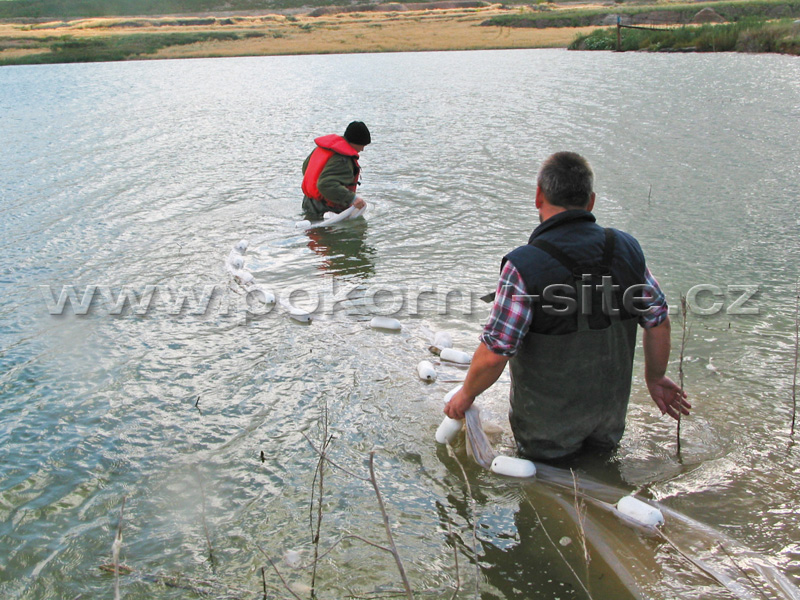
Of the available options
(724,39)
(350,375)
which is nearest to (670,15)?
(724,39)

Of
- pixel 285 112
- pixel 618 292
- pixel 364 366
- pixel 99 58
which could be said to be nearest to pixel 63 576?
pixel 364 366

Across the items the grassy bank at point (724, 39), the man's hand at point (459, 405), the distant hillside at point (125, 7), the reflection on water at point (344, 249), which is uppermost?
the distant hillside at point (125, 7)

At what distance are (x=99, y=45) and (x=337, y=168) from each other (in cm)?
7219

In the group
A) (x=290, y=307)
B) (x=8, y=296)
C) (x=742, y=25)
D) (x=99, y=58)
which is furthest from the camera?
(x=99, y=58)

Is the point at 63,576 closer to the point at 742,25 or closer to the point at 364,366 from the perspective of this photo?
the point at 364,366

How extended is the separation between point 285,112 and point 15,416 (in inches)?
803

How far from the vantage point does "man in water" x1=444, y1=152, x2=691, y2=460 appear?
3672mm

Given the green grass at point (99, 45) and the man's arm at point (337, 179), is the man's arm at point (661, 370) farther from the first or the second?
the green grass at point (99, 45)

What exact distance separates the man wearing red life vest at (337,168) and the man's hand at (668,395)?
712 cm

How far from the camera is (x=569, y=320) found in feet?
12.5

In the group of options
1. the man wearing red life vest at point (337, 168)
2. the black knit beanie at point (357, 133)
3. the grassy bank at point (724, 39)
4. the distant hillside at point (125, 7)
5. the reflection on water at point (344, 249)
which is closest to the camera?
the reflection on water at point (344, 249)

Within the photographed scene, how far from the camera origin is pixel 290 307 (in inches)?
306

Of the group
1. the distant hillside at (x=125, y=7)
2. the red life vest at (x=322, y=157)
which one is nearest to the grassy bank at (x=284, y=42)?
the red life vest at (x=322, y=157)

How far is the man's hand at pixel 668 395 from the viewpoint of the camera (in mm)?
4328
